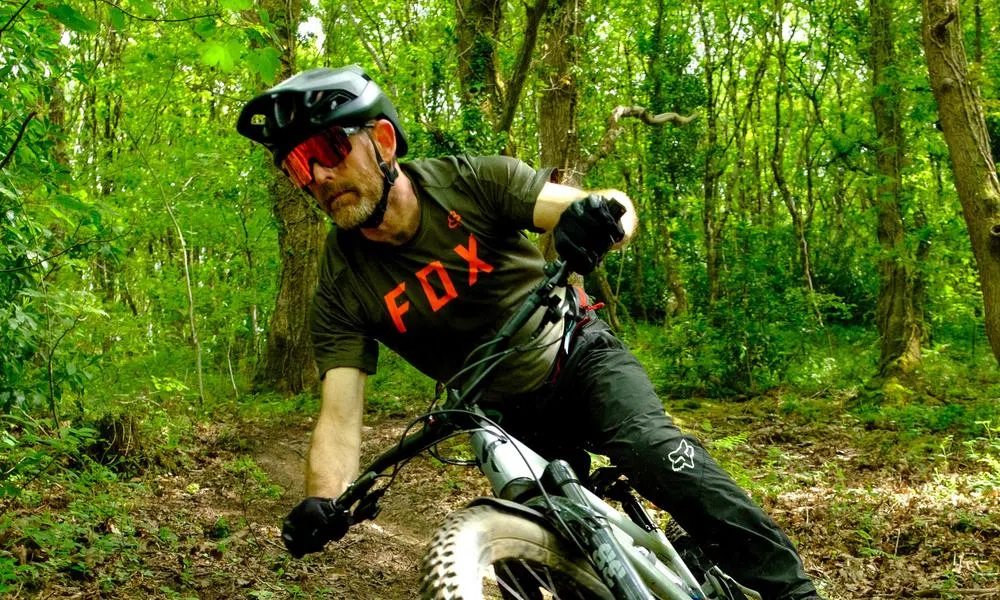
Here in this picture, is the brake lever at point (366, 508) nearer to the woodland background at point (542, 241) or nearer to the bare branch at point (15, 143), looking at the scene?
the woodland background at point (542, 241)

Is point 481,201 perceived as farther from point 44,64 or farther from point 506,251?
point 44,64

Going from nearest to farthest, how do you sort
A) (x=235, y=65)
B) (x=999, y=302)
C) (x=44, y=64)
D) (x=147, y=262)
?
1. (x=235, y=65)
2. (x=44, y=64)
3. (x=999, y=302)
4. (x=147, y=262)

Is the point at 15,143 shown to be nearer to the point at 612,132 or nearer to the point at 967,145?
the point at 967,145

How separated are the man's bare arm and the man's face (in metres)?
0.66

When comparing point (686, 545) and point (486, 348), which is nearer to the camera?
point (486, 348)

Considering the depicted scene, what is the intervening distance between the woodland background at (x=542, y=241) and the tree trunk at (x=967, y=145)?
2 centimetres

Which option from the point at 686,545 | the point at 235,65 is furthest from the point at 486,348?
the point at 235,65

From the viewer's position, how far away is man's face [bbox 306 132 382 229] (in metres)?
3.06

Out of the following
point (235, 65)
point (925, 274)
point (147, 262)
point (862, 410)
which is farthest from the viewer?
point (147, 262)

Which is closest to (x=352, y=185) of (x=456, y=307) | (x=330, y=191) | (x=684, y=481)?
(x=330, y=191)

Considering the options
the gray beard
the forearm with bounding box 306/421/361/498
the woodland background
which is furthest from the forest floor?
the gray beard

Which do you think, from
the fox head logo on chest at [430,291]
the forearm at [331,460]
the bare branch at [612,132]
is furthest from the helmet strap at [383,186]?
the bare branch at [612,132]

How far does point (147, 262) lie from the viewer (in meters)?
17.9

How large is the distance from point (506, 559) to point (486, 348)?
0.64 m
